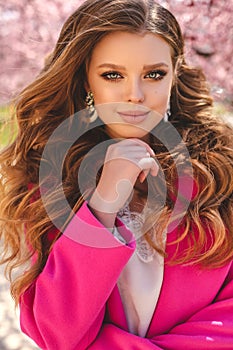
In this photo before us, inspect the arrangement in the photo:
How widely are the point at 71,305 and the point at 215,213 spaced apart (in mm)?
477

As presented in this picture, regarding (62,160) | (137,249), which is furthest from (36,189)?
(137,249)

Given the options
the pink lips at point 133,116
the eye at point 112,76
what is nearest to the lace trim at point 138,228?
the pink lips at point 133,116

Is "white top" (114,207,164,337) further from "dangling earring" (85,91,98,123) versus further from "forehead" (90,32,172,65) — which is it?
"forehead" (90,32,172,65)

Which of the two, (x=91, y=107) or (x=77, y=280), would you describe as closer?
(x=77, y=280)

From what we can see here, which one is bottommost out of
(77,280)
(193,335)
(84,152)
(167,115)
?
(193,335)

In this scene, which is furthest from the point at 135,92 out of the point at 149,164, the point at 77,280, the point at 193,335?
the point at 193,335

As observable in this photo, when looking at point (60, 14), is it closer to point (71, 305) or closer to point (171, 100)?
point (171, 100)

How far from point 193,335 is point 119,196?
1.42 ft

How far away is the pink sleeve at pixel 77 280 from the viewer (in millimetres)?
1596

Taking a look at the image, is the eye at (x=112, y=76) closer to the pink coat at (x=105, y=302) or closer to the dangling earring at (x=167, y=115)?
the dangling earring at (x=167, y=115)

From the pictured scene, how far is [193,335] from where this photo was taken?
170 centimetres

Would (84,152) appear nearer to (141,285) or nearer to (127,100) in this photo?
(127,100)

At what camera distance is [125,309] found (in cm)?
174

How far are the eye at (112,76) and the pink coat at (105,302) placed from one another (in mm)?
359
